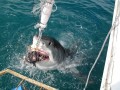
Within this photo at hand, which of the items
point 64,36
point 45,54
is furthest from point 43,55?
point 64,36

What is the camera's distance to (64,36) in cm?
930

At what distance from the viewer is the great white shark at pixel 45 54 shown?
6171mm

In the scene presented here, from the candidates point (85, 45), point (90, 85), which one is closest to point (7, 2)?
point (85, 45)

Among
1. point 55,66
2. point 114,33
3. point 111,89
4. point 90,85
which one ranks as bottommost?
point 90,85

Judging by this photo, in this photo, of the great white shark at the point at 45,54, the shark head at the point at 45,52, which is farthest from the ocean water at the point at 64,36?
the shark head at the point at 45,52

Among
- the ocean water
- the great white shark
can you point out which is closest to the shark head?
the great white shark

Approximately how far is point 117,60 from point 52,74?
9.40 feet

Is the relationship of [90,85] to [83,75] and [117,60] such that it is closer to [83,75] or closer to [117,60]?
[83,75]

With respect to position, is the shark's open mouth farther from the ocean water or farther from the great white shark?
the ocean water

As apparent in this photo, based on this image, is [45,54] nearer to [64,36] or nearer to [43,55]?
[43,55]

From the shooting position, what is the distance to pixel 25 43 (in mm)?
8492

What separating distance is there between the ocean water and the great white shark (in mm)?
672

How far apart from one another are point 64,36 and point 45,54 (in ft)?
9.86

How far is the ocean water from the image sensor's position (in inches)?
286
